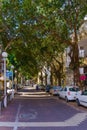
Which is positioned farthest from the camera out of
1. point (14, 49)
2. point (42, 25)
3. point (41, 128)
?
point (14, 49)

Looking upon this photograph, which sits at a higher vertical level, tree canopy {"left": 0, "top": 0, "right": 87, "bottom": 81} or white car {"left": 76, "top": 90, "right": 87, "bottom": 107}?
tree canopy {"left": 0, "top": 0, "right": 87, "bottom": 81}

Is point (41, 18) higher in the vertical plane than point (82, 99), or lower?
higher

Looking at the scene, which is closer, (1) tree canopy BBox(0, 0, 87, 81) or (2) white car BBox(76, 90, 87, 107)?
(2) white car BBox(76, 90, 87, 107)

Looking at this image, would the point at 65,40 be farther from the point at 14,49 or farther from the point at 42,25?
the point at 14,49

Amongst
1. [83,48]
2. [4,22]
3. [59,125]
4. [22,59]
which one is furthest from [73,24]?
[22,59]

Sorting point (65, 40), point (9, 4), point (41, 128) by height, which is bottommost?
point (41, 128)

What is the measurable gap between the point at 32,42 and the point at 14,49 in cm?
718

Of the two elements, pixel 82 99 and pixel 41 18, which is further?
pixel 41 18

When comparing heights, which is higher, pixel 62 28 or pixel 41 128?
pixel 62 28

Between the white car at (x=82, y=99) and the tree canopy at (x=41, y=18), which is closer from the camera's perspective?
the white car at (x=82, y=99)

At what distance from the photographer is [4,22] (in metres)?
37.1

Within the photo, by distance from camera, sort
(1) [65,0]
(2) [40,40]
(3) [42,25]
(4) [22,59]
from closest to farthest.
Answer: (1) [65,0] → (3) [42,25] → (2) [40,40] → (4) [22,59]

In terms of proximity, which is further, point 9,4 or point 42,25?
point 42,25

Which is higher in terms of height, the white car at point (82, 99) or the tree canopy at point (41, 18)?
the tree canopy at point (41, 18)
